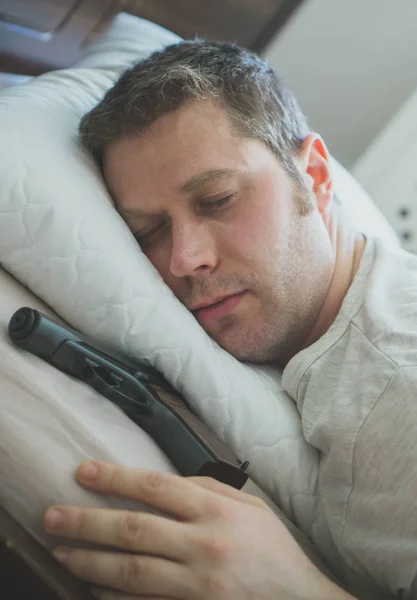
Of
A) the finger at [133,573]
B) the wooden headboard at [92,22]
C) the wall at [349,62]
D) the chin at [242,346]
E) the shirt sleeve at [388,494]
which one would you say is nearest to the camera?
the finger at [133,573]

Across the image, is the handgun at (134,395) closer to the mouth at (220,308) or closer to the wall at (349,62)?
the mouth at (220,308)

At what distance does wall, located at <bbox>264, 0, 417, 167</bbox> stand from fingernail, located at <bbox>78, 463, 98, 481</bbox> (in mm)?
1611

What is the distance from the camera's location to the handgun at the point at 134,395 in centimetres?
69

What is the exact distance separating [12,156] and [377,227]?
2.91 feet

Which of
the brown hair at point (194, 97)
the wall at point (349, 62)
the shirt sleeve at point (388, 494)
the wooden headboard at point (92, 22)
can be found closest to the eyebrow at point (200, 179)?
the brown hair at point (194, 97)

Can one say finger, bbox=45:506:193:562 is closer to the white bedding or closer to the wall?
the white bedding

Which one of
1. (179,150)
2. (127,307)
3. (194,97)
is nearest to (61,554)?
(127,307)

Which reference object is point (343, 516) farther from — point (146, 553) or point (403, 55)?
point (403, 55)

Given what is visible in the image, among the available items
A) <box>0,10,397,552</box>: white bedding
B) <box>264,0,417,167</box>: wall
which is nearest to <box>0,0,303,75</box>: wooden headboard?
<box>264,0,417,167</box>: wall

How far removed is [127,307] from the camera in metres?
0.83

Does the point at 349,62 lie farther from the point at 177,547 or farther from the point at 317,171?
the point at 177,547

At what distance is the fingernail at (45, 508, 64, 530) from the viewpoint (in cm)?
55

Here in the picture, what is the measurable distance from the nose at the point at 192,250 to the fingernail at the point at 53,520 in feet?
1.40

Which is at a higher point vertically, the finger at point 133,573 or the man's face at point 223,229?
the man's face at point 223,229
